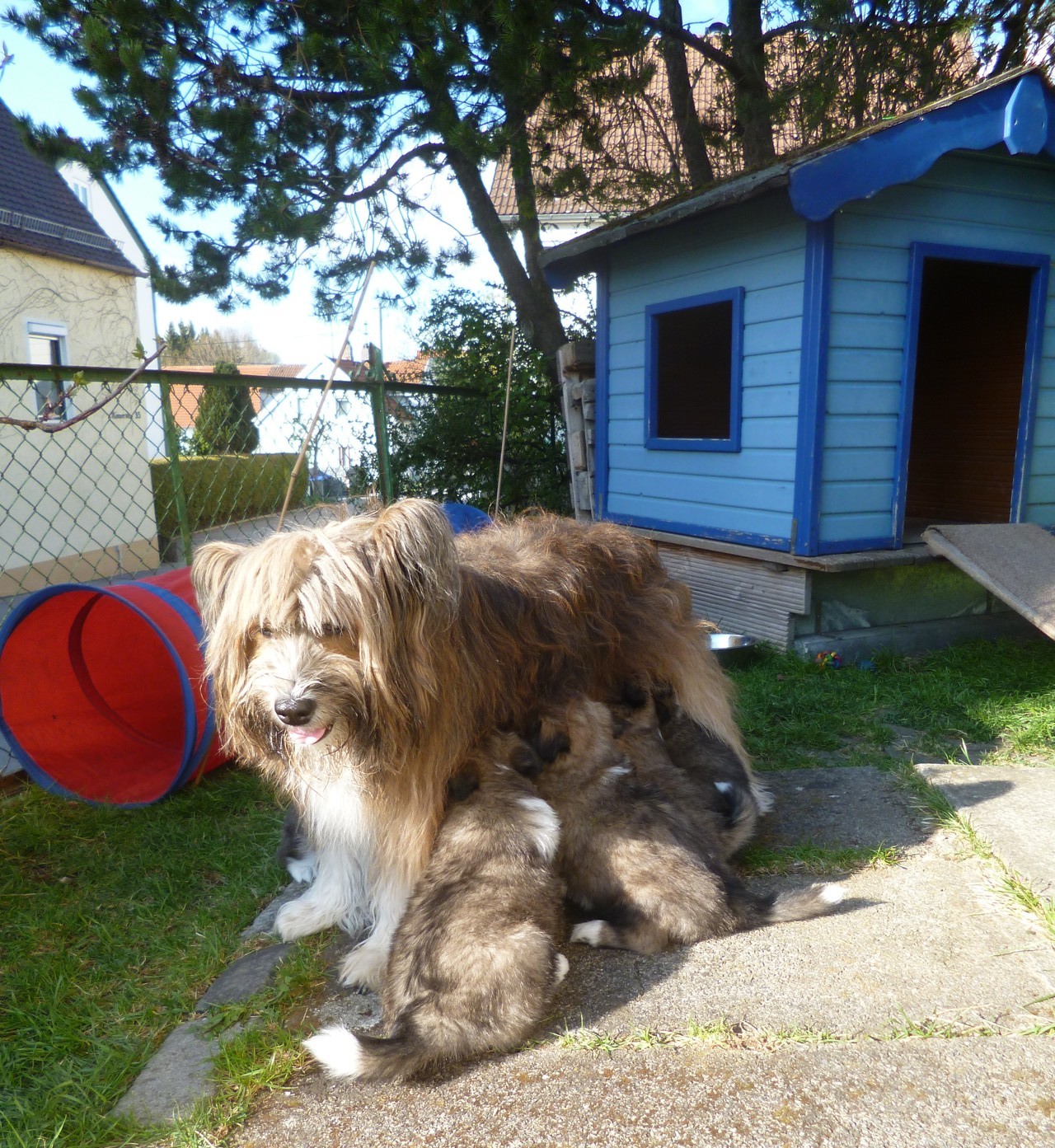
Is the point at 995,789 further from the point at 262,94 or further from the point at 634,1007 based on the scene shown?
the point at 262,94

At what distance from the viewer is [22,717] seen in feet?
13.5

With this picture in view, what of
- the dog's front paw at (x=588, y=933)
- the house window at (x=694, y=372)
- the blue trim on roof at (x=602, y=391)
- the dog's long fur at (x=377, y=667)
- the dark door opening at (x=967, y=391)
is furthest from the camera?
the blue trim on roof at (x=602, y=391)

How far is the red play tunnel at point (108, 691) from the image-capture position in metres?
3.78

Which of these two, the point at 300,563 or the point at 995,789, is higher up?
the point at 300,563

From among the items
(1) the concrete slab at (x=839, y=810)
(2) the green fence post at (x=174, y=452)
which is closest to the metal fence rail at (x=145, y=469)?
(2) the green fence post at (x=174, y=452)

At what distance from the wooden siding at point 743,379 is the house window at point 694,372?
7 centimetres

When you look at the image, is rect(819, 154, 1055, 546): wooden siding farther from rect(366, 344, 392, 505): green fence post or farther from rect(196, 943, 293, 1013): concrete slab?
rect(196, 943, 293, 1013): concrete slab

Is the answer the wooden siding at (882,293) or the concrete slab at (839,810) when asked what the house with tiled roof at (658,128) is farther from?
the concrete slab at (839,810)

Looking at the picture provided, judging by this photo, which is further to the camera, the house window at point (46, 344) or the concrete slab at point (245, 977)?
the house window at point (46, 344)

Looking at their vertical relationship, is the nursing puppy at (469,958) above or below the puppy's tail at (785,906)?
above

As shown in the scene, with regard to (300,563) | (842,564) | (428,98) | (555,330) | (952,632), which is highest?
(428,98)

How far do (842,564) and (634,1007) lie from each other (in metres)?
3.65

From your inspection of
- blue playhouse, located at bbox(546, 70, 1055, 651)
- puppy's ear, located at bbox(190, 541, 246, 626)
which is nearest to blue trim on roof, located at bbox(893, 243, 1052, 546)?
blue playhouse, located at bbox(546, 70, 1055, 651)

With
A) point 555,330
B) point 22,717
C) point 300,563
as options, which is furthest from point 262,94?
point 300,563
